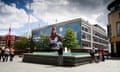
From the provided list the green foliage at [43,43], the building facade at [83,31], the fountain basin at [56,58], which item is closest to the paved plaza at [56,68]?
the fountain basin at [56,58]

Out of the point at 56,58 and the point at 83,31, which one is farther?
the point at 83,31

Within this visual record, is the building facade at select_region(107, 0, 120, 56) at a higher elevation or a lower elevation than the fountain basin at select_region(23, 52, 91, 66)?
higher

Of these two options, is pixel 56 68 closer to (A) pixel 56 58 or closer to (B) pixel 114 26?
(A) pixel 56 58

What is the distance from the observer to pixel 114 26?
119 feet

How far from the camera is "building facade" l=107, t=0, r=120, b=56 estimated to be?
35406mm

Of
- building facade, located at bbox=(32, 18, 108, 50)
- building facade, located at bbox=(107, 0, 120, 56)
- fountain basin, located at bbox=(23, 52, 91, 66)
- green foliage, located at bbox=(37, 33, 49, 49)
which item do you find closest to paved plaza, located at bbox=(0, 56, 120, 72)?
fountain basin, located at bbox=(23, 52, 91, 66)

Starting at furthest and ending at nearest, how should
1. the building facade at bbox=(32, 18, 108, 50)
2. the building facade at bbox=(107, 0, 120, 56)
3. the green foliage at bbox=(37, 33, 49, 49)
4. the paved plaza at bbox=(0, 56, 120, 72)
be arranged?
1. the building facade at bbox=(32, 18, 108, 50)
2. the green foliage at bbox=(37, 33, 49, 49)
3. the building facade at bbox=(107, 0, 120, 56)
4. the paved plaza at bbox=(0, 56, 120, 72)

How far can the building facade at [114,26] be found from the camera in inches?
1394

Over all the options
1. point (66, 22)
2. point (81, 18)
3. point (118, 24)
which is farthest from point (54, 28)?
point (118, 24)

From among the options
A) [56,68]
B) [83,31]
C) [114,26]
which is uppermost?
[83,31]

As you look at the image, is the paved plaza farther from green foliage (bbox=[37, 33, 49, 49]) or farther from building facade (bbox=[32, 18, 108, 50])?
building facade (bbox=[32, 18, 108, 50])

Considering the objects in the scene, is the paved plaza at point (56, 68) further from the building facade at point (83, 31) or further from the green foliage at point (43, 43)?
the building facade at point (83, 31)

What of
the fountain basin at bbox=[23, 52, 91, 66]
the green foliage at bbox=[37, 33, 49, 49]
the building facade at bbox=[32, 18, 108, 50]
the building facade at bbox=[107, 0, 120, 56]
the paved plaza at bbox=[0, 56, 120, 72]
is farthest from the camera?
the building facade at bbox=[32, 18, 108, 50]

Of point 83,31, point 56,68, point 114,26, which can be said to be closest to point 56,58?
point 56,68
